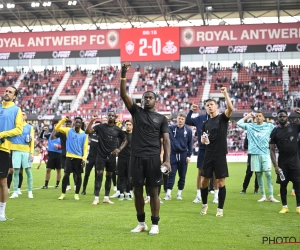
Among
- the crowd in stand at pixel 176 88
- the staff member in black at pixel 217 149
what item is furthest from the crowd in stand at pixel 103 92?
the staff member in black at pixel 217 149

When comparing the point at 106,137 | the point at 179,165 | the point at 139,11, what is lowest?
the point at 179,165

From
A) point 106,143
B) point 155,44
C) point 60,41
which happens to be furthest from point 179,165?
point 60,41

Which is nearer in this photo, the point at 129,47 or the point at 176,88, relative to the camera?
the point at 129,47

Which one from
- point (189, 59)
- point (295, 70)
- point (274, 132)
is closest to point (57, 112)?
point (189, 59)

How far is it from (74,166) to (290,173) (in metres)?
5.75

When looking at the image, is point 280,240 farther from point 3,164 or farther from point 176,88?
point 176,88

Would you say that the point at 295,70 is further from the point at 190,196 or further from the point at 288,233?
the point at 288,233

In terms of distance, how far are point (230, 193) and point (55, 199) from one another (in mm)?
5303

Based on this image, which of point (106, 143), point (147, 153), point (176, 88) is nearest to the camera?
point (147, 153)

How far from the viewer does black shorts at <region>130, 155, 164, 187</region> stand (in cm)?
825

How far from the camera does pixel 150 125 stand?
27.2 feet

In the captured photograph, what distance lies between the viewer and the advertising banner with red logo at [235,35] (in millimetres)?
43500

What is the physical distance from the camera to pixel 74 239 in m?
7.61

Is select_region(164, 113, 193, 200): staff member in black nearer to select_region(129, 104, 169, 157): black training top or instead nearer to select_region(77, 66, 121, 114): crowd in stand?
select_region(129, 104, 169, 157): black training top
